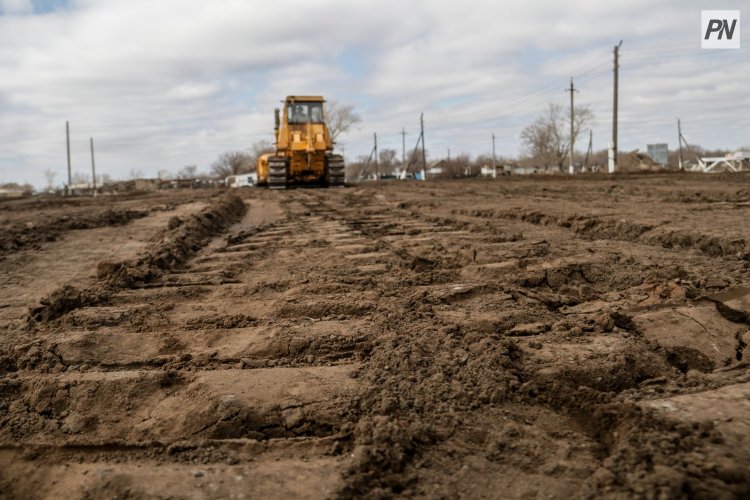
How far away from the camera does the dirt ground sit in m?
2.23

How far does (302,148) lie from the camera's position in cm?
2406

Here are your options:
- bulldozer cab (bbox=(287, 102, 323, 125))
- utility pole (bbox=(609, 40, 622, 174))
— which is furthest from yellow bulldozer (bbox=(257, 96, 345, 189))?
utility pole (bbox=(609, 40, 622, 174))

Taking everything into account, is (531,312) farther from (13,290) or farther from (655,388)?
(13,290)

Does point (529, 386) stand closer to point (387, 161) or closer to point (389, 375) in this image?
point (389, 375)

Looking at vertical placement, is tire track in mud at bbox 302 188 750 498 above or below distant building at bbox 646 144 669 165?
below

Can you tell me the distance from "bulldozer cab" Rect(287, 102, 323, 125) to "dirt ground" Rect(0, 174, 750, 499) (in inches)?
741

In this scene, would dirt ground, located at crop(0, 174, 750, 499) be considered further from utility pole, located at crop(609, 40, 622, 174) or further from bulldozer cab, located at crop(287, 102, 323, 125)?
utility pole, located at crop(609, 40, 622, 174)

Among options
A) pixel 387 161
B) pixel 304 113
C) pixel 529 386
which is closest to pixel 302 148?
pixel 304 113

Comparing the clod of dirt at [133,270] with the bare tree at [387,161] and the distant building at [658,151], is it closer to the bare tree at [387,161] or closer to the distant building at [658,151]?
the distant building at [658,151]

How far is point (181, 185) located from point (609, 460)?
50791 mm

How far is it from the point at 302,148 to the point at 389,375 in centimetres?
2175

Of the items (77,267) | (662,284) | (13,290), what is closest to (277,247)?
(77,267)

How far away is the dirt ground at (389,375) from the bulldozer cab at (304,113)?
18.8 metres

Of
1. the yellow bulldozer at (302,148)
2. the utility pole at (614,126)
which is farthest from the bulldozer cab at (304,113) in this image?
the utility pole at (614,126)
